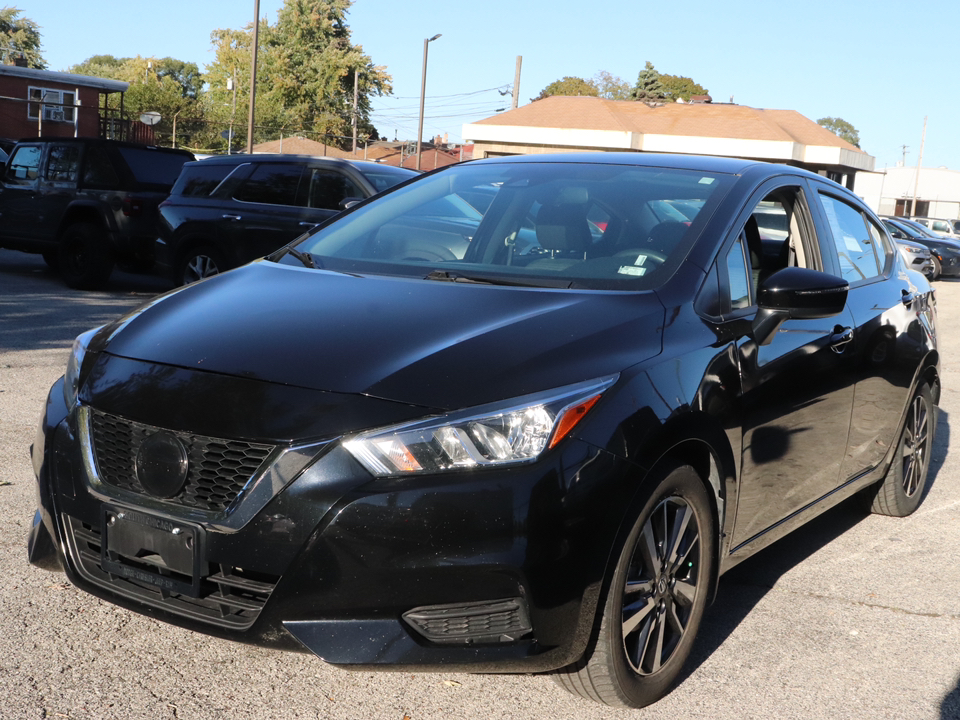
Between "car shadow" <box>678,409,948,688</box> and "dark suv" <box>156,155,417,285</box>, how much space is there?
665 cm

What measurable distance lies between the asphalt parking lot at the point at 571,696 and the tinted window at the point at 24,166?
30.8ft

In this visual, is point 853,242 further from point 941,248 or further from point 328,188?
point 941,248

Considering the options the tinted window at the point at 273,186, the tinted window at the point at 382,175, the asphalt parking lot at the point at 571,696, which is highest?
the tinted window at the point at 382,175

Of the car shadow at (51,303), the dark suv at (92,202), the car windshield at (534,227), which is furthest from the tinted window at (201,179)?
the car windshield at (534,227)

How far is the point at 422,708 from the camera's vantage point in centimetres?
302

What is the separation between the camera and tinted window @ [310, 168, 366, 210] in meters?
10.9

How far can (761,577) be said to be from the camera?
4328mm

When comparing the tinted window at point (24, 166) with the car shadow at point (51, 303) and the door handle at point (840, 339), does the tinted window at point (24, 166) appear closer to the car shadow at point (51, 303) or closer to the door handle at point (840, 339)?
the car shadow at point (51, 303)

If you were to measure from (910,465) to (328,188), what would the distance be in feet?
23.4

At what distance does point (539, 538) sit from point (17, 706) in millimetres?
1504

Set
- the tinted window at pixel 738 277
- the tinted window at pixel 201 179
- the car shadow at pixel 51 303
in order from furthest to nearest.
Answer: the tinted window at pixel 201 179
the car shadow at pixel 51 303
the tinted window at pixel 738 277

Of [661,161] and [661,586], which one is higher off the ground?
[661,161]

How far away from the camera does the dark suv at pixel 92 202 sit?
41.0 ft

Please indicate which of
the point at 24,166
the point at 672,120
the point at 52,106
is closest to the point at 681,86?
the point at 672,120
